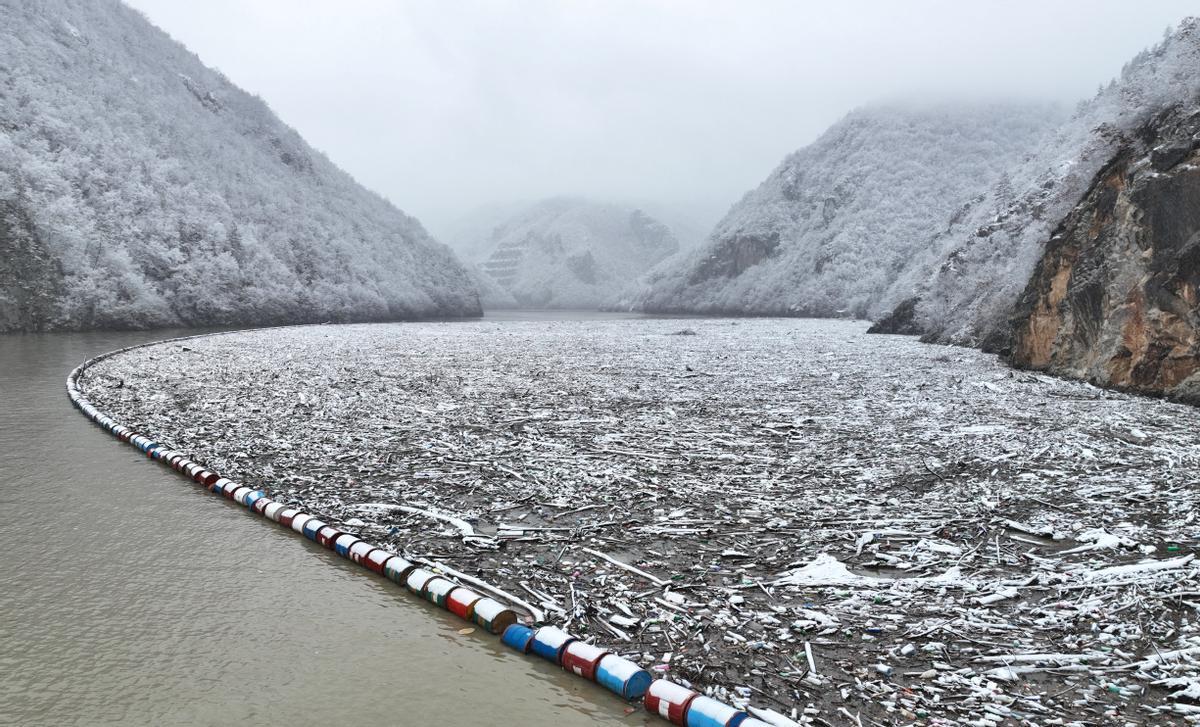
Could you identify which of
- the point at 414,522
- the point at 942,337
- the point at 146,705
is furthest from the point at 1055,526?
the point at 942,337

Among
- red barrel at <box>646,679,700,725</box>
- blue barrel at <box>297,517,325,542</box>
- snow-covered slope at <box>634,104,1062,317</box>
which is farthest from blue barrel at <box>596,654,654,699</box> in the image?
snow-covered slope at <box>634,104,1062,317</box>

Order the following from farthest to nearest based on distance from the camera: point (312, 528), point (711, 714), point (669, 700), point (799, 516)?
point (799, 516) → point (312, 528) → point (669, 700) → point (711, 714)

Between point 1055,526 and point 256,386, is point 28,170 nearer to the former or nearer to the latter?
point 256,386

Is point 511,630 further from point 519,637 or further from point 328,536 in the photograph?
point 328,536

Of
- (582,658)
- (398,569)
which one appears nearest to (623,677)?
(582,658)

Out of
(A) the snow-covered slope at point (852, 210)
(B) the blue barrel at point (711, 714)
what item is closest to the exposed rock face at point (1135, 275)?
(B) the blue barrel at point (711, 714)

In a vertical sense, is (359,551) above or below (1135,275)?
below

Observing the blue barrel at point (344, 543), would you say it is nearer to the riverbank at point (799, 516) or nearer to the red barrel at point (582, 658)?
the riverbank at point (799, 516)

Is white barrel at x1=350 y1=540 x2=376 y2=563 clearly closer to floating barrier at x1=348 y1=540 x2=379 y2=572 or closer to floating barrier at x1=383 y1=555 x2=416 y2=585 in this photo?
floating barrier at x1=348 y1=540 x2=379 y2=572
